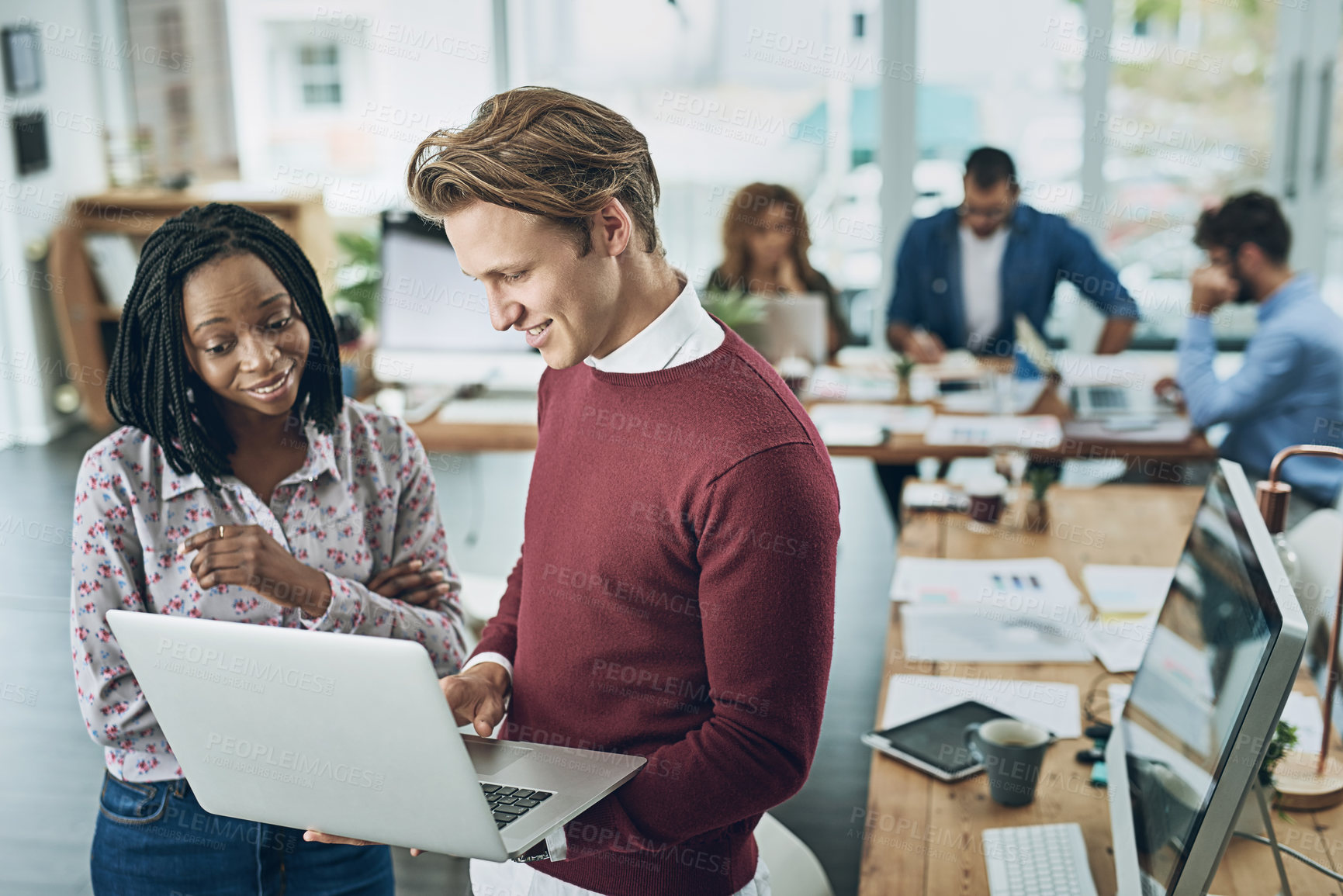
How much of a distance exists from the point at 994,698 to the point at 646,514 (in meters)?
1.07

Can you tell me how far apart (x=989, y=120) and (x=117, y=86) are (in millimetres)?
4723

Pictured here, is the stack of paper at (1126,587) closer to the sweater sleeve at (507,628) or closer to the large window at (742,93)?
the sweater sleeve at (507,628)

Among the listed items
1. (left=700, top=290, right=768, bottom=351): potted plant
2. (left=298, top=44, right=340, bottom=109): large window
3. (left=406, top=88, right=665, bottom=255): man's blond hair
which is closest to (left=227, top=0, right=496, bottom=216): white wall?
(left=298, top=44, right=340, bottom=109): large window

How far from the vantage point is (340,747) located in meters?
1.09

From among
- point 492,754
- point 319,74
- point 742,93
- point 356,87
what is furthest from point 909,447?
point 319,74

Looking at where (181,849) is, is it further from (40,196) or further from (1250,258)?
(40,196)

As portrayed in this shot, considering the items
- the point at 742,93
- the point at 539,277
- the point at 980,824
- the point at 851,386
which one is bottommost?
the point at 980,824

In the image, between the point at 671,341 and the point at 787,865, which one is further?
the point at 787,865

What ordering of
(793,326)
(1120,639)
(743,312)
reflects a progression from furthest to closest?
(793,326)
(743,312)
(1120,639)

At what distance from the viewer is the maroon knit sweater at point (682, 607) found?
1.07 metres

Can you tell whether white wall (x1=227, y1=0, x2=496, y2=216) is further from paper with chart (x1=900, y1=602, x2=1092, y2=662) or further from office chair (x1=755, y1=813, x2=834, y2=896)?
office chair (x1=755, y1=813, x2=834, y2=896)

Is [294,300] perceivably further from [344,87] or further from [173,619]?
[344,87]

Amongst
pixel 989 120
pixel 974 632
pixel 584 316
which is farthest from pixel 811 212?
pixel 584 316

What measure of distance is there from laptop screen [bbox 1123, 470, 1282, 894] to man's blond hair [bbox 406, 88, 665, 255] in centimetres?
72
